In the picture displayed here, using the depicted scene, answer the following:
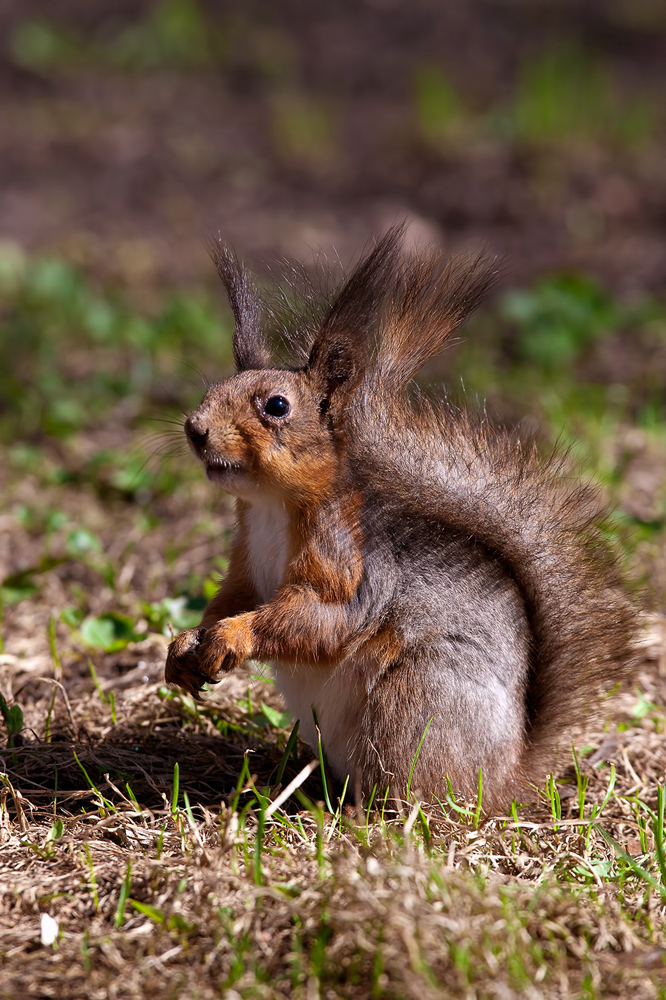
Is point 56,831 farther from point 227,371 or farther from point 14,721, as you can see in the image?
point 227,371

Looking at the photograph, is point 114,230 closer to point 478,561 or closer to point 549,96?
point 549,96

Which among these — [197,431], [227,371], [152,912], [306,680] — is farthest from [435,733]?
[227,371]

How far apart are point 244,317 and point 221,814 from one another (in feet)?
3.38

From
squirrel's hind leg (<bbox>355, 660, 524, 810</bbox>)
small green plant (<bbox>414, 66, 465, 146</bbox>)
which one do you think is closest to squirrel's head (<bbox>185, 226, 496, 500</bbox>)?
squirrel's hind leg (<bbox>355, 660, 524, 810</bbox>)

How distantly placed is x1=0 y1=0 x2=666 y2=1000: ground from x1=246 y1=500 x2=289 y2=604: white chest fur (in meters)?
0.40

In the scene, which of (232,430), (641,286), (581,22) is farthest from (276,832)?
(581,22)

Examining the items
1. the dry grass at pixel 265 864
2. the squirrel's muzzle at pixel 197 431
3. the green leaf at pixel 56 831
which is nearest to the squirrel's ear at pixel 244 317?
the squirrel's muzzle at pixel 197 431

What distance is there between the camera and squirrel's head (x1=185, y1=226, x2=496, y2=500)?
2020 mm

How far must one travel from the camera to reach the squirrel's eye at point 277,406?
6.73ft

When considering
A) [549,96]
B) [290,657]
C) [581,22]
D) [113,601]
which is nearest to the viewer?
[290,657]

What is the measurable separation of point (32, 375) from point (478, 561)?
3064 millimetres

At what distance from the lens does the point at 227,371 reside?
14.9 ft

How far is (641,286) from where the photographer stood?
5.46 m

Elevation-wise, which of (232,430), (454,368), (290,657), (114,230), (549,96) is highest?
(549,96)
